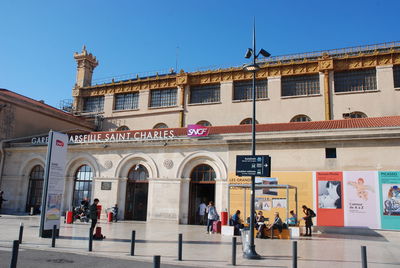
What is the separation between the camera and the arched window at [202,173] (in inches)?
941

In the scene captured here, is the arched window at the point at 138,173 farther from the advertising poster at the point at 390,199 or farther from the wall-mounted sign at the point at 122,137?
the advertising poster at the point at 390,199

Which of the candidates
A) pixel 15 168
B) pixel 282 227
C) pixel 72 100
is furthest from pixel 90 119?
pixel 282 227

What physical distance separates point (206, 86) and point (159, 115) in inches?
221

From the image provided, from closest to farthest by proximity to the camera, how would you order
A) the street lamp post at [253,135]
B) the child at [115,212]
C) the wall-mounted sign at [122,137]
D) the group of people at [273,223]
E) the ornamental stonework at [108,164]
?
the street lamp post at [253,135]
the group of people at [273,223]
the child at [115,212]
the wall-mounted sign at [122,137]
the ornamental stonework at [108,164]

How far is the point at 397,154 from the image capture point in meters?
19.4

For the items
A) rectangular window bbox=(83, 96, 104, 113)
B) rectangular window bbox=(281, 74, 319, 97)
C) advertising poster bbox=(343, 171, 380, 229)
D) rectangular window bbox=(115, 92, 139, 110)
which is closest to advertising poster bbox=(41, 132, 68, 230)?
advertising poster bbox=(343, 171, 380, 229)

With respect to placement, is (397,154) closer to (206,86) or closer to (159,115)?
(206,86)

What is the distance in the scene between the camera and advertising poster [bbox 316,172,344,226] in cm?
1988

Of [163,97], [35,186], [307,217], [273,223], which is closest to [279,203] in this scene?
[307,217]

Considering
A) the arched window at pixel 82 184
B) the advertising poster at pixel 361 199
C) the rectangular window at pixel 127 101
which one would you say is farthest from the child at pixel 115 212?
the rectangular window at pixel 127 101

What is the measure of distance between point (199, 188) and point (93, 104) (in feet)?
69.8

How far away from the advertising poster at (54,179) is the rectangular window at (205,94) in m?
20.3

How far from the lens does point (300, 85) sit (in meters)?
31.8

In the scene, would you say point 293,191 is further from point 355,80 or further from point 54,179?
point 355,80
